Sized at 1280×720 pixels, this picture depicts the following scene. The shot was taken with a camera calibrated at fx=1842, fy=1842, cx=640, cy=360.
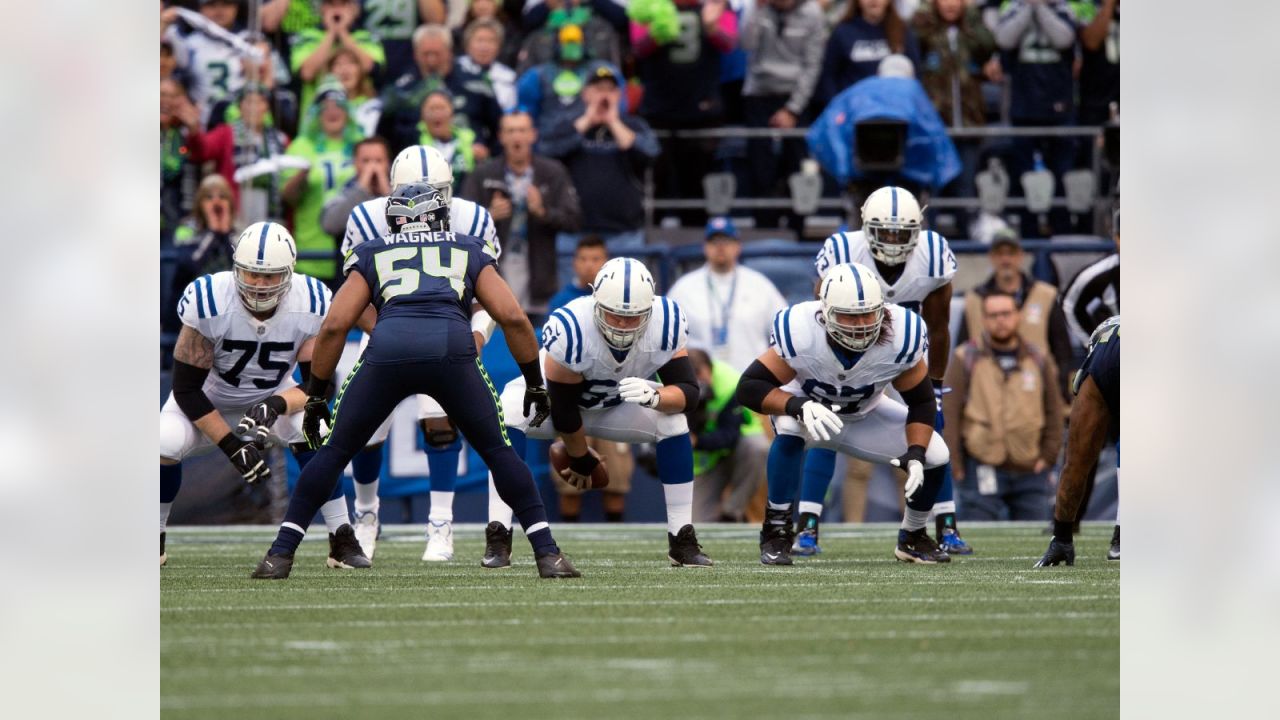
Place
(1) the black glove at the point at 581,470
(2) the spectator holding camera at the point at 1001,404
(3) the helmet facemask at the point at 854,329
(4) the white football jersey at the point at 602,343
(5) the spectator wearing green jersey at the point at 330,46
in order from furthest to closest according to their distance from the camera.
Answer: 1. (5) the spectator wearing green jersey at the point at 330,46
2. (2) the spectator holding camera at the point at 1001,404
3. (1) the black glove at the point at 581,470
4. (4) the white football jersey at the point at 602,343
5. (3) the helmet facemask at the point at 854,329

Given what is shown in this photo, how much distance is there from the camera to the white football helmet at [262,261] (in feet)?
27.0

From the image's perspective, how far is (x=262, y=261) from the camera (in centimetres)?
823

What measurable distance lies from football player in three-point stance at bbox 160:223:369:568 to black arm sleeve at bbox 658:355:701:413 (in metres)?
1.60

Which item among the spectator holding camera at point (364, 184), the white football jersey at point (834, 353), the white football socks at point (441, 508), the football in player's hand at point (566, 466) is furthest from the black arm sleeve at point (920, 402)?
the spectator holding camera at point (364, 184)

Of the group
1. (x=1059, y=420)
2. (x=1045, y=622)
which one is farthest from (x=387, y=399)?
(x=1059, y=420)

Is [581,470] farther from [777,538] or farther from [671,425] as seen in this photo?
[777,538]

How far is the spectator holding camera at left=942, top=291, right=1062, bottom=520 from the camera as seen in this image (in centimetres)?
1213

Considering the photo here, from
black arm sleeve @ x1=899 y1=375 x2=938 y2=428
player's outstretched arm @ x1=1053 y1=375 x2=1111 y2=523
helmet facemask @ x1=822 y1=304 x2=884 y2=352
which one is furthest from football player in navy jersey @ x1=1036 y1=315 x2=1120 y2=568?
helmet facemask @ x1=822 y1=304 x2=884 y2=352

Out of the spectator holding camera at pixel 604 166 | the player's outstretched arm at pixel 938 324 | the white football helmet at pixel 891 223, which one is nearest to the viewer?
the white football helmet at pixel 891 223

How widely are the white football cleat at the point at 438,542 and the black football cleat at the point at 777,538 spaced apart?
1568 mm

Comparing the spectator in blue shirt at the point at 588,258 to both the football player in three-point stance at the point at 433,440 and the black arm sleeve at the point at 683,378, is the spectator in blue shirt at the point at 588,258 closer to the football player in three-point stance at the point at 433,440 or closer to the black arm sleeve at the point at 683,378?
the football player in three-point stance at the point at 433,440

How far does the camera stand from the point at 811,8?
528 inches
